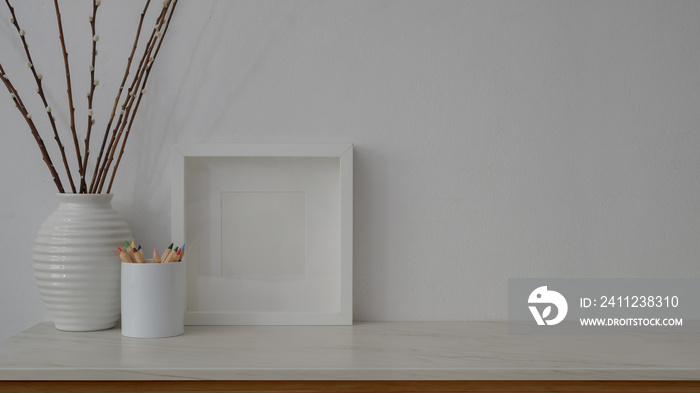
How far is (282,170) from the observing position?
129 cm

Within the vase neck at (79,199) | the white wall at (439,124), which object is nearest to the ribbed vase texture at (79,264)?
the vase neck at (79,199)

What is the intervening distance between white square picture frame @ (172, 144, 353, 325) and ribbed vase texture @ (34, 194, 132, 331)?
0.15 m

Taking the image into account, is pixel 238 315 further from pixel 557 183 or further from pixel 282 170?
pixel 557 183

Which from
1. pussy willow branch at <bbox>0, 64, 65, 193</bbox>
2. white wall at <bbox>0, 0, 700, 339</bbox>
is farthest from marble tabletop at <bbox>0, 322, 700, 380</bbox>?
pussy willow branch at <bbox>0, 64, 65, 193</bbox>

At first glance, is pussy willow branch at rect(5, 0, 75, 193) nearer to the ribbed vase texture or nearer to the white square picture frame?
the ribbed vase texture

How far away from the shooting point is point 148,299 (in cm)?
113

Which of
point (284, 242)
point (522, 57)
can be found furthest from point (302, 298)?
point (522, 57)

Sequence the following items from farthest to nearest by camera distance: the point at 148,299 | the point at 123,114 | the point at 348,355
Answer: the point at 123,114 → the point at 148,299 → the point at 348,355

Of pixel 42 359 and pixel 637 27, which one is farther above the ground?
pixel 637 27

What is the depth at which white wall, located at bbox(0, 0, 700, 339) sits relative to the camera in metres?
1.29

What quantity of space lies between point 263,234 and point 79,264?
0.33 m

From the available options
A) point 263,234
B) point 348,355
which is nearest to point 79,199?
point 263,234

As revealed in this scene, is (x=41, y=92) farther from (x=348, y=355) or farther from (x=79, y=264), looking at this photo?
(x=348, y=355)

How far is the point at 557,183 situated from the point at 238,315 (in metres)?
0.65
